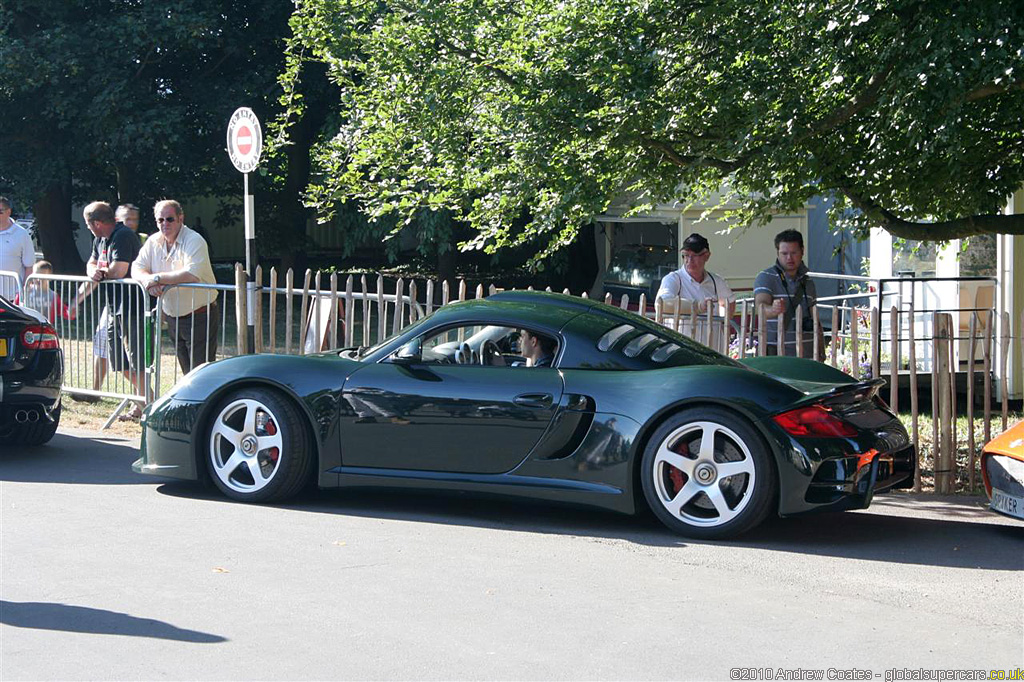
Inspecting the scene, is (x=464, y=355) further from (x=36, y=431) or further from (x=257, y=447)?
(x=36, y=431)

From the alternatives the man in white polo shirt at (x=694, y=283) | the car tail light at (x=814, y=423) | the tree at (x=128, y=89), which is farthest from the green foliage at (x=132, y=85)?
the car tail light at (x=814, y=423)

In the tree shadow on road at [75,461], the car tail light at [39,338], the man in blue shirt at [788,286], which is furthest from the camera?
the man in blue shirt at [788,286]

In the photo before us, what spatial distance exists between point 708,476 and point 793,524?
0.82 meters

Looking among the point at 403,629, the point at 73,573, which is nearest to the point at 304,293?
the point at 73,573

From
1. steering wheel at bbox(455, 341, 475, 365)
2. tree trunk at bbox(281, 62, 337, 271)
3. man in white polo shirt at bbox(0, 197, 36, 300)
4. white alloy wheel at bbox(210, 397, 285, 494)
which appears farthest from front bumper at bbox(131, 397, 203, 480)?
tree trunk at bbox(281, 62, 337, 271)

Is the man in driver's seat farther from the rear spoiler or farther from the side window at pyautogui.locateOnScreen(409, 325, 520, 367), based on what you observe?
the rear spoiler

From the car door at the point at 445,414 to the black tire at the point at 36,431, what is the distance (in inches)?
132

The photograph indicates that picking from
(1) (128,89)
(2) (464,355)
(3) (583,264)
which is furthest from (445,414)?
(3) (583,264)

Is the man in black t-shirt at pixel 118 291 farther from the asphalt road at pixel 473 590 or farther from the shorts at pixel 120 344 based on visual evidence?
the asphalt road at pixel 473 590

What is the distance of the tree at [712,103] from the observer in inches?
307

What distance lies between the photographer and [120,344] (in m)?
11.3

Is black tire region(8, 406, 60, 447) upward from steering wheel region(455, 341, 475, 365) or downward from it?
downward

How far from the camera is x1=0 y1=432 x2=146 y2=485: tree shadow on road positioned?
27.7 ft

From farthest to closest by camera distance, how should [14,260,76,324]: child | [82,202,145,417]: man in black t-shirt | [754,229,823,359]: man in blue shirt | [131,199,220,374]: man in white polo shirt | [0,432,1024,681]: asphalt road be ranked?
[14,260,76,324]: child
[82,202,145,417]: man in black t-shirt
[131,199,220,374]: man in white polo shirt
[754,229,823,359]: man in blue shirt
[0,432,1024,681]: asphalt road
